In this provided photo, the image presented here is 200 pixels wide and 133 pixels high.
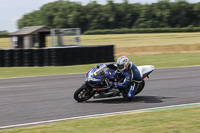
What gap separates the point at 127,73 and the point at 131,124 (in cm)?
289

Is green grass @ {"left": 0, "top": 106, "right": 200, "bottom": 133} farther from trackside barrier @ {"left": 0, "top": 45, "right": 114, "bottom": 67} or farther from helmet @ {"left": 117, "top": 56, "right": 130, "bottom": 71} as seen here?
trackside barrier @ {"left": 0, "top": 45, "right": 114, "bottom": 67}

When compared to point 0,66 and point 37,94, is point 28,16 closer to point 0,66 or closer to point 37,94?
point 0,66


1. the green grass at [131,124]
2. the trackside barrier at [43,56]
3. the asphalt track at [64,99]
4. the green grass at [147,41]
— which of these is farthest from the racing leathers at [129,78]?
the green grass at [147,41]

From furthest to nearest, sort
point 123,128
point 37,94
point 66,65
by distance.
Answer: point 66,65, point 37,94, point 123,128

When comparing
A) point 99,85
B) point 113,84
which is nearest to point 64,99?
point 99,85

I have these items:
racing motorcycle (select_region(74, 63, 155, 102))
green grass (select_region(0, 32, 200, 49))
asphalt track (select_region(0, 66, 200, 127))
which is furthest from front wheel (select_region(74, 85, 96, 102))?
green grass (select_region(0, 32, 200, 49))

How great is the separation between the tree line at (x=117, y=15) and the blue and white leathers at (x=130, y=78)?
6746 centimetres

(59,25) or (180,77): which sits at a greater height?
(59,25)

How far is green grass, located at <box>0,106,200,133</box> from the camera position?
588cm

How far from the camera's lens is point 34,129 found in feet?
20.4

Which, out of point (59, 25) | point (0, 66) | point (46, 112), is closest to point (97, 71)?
point (46, 112)

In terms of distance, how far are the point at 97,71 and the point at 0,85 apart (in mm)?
5588

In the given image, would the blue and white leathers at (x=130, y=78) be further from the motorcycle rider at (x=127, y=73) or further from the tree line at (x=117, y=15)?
the tree line at (x=117, y=15)

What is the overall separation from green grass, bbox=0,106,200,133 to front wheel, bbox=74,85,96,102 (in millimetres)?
1783
